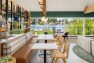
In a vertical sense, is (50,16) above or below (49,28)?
above

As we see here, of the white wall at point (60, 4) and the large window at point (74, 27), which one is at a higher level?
the white wall at point (60, 4)

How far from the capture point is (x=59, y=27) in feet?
47.0

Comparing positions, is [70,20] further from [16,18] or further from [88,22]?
[16,18]

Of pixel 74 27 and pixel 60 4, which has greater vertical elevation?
pixel 60 4

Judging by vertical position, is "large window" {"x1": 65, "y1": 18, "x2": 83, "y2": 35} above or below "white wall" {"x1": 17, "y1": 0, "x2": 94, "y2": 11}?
below

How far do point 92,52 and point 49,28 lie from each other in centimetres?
696

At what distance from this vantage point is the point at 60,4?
12625 millimetres

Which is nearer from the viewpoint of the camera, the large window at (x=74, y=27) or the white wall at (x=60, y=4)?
the white wall at (x=60, y=4)

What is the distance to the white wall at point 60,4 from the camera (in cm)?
1228

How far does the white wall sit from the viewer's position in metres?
12.3

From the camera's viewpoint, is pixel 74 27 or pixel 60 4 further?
pixel 74 27

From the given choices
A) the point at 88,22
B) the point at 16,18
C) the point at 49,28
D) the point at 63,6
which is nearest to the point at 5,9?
the point at 16,18

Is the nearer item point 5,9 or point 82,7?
point 5,9

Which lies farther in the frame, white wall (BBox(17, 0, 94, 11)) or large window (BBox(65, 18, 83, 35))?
large window (BBox(65, 18, 83, 35))
